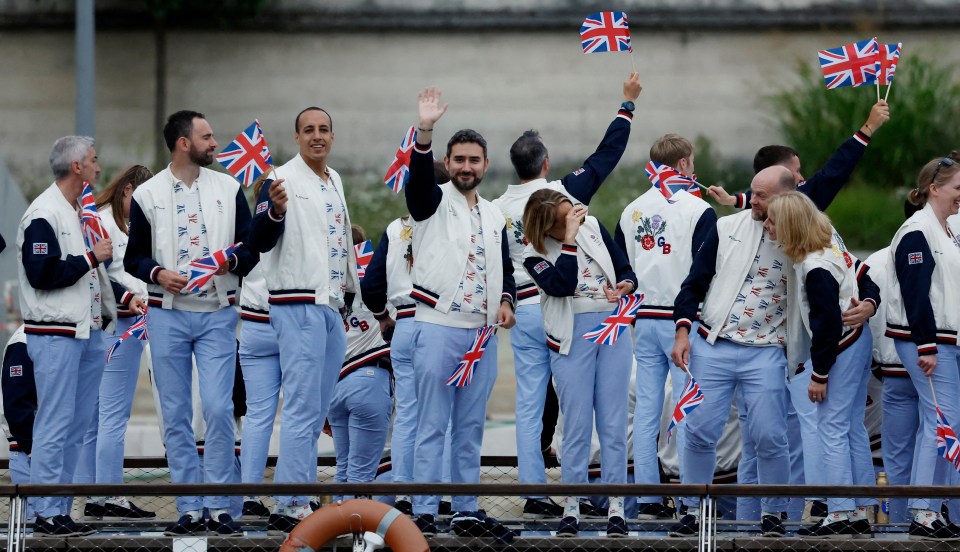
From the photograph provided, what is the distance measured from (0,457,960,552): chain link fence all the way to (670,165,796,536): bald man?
0.41 m

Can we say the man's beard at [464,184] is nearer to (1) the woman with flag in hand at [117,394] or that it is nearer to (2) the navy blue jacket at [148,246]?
(2) the navy blue jacket at [148,246]

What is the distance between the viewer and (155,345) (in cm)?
838

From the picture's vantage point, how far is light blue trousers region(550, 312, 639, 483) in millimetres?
8492

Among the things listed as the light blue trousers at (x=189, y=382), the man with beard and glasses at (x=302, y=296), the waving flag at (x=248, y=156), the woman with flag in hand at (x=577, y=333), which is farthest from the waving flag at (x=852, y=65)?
the light blue trousers at (x=189, y=382)

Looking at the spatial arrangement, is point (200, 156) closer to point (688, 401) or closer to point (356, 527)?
point (356, 527)

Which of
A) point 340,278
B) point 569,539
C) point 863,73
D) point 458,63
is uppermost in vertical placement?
point 458,63

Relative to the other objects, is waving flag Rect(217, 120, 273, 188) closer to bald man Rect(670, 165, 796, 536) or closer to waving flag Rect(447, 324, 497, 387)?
waving flag Rect(447, 324, 497, 387)

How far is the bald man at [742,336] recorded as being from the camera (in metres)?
8.25

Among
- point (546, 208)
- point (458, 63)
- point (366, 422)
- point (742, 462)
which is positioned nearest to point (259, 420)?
point (366, 422)

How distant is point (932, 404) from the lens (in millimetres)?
8375

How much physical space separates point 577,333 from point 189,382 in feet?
6.95

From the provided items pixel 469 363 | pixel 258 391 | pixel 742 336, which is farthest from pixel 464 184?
pixel 742 336

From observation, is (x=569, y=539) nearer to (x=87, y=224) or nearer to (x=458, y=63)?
(x=87, y=224)

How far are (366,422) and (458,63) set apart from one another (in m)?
10.6
